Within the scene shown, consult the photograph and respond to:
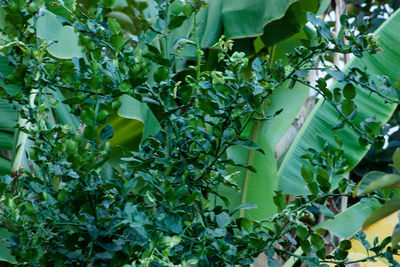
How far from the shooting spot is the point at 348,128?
1.67m

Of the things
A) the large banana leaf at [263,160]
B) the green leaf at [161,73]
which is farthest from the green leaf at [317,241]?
the large banana leaf at [263,160]

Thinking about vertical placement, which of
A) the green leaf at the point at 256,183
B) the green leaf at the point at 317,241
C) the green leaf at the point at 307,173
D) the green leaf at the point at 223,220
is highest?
the green leaf at the point at 307,173

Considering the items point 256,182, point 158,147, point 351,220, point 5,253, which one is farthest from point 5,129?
point 351,220

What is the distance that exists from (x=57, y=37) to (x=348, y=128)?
1030mm

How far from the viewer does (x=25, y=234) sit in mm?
715

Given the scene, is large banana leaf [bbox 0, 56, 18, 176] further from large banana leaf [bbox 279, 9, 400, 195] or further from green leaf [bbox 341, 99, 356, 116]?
green leaf [bbox 341, 99, 356, 116]

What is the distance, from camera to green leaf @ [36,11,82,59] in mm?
1500

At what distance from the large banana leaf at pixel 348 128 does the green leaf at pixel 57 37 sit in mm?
813

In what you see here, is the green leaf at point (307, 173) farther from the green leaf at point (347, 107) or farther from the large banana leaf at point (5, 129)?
the large banana leaf at point (5, 129)

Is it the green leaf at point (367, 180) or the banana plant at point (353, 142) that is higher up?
the green leaf at point (367, 180)

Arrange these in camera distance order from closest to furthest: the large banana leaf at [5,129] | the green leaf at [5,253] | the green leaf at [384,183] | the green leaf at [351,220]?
the green leaf at [384,183]
the green leaf at [5,253]
the large banana leaf at [5,129]
the green leaf at [351,220]

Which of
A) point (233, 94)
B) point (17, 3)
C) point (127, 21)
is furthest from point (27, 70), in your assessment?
point (127, 21)

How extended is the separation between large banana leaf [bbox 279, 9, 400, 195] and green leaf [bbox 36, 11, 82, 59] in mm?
813

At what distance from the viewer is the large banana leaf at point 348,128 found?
164 centimetres
